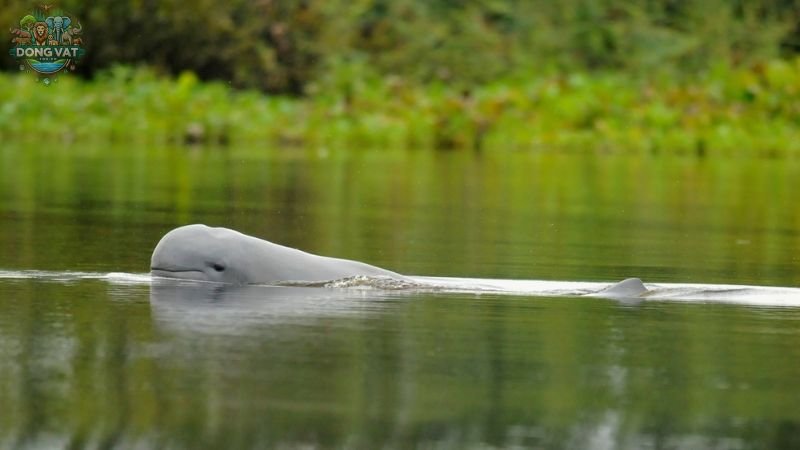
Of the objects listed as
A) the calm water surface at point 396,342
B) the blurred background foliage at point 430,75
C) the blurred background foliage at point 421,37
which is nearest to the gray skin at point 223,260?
the calm water surface at point 396,342

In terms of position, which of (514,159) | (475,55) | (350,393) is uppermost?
(475,55)

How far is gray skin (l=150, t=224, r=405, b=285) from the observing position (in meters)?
9.36

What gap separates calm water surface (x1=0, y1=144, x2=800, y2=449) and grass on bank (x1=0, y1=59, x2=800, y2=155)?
1405 cm

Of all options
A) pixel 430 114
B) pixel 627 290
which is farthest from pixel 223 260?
pixel 430 114

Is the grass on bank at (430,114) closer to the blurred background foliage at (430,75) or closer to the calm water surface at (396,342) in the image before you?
the blurred background foliage at (430,75)

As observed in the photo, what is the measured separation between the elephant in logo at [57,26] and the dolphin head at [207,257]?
2075 centimetres

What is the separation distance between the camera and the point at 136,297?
8906 mm

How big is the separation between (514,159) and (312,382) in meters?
21.1

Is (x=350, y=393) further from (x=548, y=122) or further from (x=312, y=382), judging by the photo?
(x=548, y=122)

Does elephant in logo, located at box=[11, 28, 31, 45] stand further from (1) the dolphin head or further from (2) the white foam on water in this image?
(1) the dolphin head

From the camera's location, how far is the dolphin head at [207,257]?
9.36m

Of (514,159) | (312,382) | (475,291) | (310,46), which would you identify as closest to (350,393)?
(312,382)

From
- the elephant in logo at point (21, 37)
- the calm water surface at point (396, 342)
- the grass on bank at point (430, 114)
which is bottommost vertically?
the calm water surface at point (396, 342)

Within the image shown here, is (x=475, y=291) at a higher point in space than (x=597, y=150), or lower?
lower
